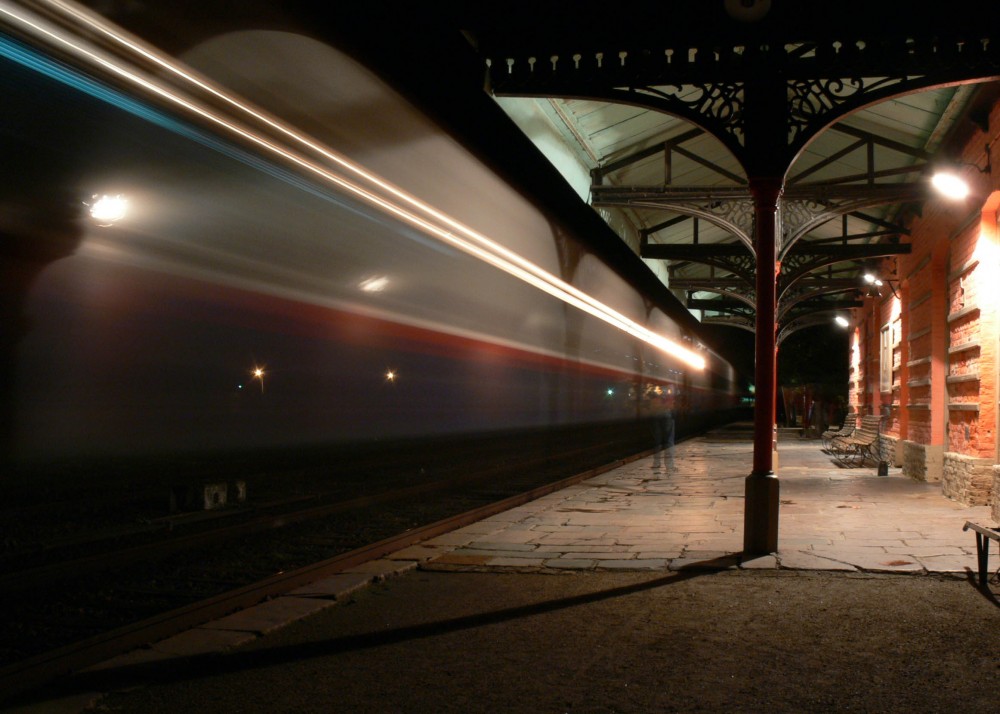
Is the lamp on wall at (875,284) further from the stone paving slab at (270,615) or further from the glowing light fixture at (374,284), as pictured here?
the stone paving slab at (270,615)

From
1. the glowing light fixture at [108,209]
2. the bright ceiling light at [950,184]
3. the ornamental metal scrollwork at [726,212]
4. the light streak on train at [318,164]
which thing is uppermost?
the ornamental metal scrollwork at [726,212]

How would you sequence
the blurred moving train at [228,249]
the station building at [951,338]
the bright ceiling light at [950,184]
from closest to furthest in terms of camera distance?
the blurred moving train at [228,249], the bright ceiling light at [950,184], the station building at [951,338]

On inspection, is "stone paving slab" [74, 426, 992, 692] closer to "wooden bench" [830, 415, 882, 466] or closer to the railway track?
the railway track

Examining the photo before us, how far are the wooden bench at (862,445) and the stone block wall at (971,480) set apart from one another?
5728 mm

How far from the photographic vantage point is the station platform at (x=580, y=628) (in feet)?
11.2

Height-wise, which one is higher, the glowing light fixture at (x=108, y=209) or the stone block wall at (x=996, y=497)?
the glowing light fixture at (x=108, y=209)

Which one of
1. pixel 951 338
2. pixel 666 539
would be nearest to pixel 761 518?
pixel 666 539

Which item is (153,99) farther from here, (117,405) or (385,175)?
(385,175)

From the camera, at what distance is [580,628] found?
174 inches

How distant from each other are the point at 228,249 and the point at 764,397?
13.8 feet

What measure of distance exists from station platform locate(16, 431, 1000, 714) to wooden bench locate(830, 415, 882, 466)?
8.30m

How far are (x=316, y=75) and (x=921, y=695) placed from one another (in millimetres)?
4306

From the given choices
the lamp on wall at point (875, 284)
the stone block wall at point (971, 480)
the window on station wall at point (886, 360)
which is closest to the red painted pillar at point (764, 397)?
the stone block wall at point (971, 480)

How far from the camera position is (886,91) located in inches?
263
